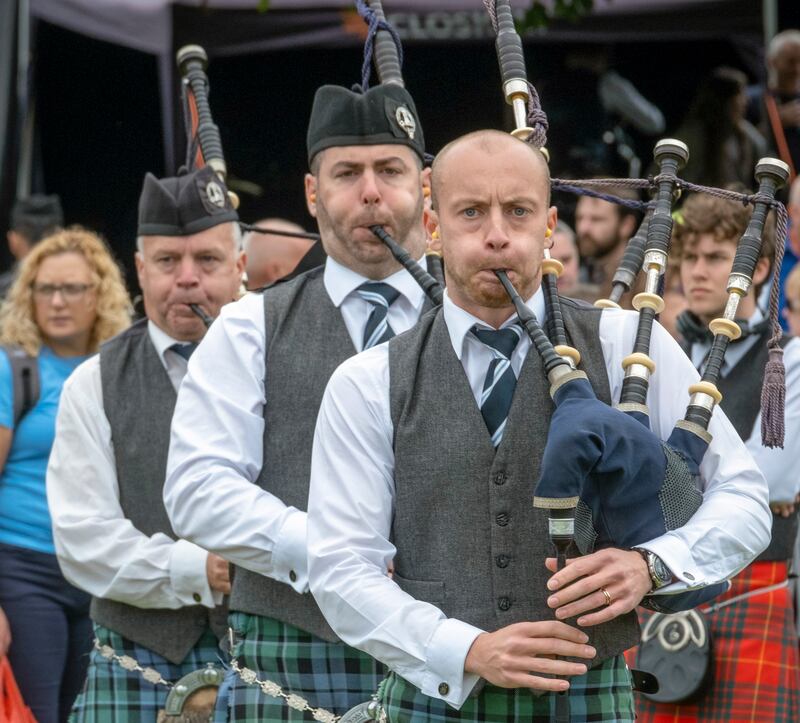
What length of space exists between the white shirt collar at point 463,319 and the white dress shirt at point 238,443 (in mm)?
585

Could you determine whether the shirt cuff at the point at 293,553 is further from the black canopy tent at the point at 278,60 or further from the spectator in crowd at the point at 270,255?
the black canopy tent at the point at 278,60

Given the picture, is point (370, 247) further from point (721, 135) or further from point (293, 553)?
point (721, 135)

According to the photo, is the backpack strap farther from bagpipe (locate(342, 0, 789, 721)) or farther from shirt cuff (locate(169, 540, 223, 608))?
bagpipe (locate(342, 0, 789, 721))

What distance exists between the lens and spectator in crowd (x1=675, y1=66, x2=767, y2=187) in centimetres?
716

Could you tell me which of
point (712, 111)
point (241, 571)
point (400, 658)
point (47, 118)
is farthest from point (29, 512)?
point (712, 111)

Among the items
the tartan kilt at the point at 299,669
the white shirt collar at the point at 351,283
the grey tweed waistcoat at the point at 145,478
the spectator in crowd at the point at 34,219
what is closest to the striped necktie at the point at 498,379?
the white shirt collar at the point at 351,283

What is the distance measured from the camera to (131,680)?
13.3 ft

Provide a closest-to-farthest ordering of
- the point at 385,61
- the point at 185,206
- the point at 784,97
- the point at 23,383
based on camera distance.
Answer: the point at 385,61 → the point at 185,206 → the point at 23,383 → the point at 784,97

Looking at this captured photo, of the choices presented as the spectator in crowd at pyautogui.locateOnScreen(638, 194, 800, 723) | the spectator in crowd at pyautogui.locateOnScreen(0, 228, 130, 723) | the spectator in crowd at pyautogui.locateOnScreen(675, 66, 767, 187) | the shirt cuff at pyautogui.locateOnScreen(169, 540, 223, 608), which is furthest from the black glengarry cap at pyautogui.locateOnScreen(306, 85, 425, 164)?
the spectator in crowd at pyautogui.locateOnScreen(675, 66, 767, 187)

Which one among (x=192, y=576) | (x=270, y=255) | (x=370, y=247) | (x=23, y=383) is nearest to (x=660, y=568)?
(x=370, y=247)

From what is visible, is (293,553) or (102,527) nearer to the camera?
(293,553)

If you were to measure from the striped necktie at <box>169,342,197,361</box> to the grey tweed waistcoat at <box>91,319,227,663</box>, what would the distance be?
0.19 feet

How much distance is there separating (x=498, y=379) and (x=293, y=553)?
66 cm

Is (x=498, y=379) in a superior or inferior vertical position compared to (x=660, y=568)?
superior
